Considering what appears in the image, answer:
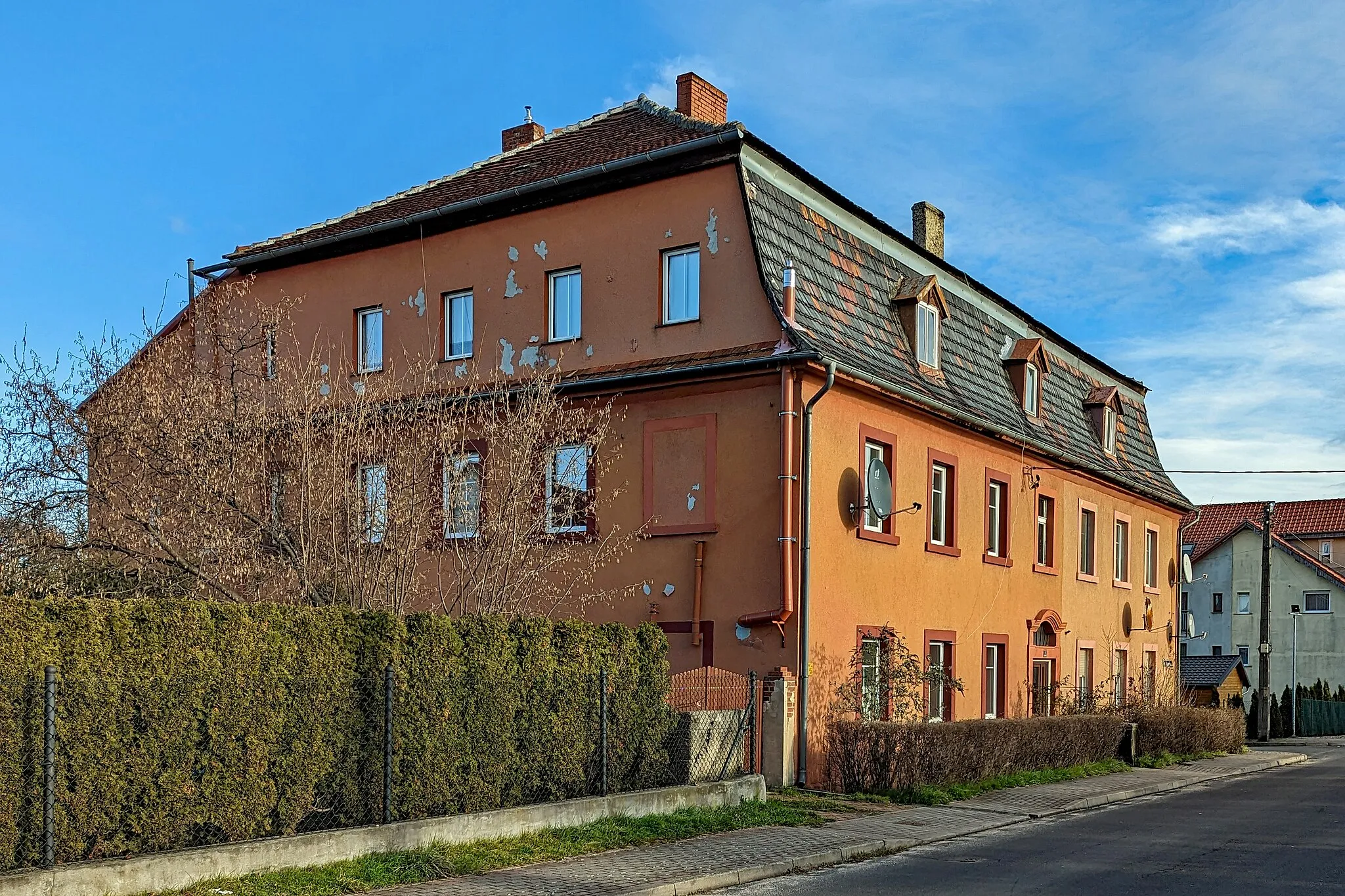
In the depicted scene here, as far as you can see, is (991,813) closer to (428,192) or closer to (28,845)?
(28,845)

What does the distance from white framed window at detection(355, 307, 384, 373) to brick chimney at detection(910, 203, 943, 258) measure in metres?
11.9

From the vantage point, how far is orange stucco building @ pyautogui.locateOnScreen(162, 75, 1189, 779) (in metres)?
18.1

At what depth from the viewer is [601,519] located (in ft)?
64.2

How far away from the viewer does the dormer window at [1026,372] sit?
2591 centimetres

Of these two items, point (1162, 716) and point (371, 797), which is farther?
point (1162, 716)

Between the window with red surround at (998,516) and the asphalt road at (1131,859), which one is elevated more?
the window with red surround at (998,516)

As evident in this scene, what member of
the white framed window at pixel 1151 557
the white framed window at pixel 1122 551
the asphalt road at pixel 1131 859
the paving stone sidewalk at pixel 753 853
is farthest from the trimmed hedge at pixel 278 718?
the white framed window at pixel 1151 557

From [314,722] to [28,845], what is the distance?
8.45 feet

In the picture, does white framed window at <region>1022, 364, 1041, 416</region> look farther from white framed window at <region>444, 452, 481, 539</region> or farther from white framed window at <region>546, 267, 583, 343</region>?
white framed window at <region>444, 452, 481, 539</region>

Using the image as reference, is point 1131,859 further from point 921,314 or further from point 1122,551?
point 1122,551

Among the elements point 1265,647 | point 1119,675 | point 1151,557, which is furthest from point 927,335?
point 1265,647

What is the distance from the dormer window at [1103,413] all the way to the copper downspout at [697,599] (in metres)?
14.5

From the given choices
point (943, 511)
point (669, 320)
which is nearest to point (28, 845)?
point (669, 320)

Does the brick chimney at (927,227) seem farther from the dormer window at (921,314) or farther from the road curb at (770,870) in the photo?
the road curb at (770,870)
